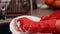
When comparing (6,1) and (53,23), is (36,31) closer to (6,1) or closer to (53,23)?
(53,23)

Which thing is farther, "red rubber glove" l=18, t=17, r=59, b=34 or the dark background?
the dark background

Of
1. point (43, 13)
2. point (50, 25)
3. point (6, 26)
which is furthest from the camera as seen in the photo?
point (43, 13)

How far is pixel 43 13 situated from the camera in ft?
3.02

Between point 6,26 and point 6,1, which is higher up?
point 6,1

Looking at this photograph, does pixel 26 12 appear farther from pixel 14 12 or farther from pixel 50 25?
pixel 50 25

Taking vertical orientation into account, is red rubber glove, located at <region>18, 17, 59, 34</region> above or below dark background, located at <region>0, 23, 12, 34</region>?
above

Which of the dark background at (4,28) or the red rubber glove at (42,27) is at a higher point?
the red rubber glove at (42,27)

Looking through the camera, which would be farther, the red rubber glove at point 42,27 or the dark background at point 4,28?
the dark background at point 4,28

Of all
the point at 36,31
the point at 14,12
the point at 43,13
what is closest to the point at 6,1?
the point at 14,12

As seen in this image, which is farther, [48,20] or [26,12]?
[26,12]

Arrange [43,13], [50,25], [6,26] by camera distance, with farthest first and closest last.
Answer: [43,13] → [6,26] → [50,25]

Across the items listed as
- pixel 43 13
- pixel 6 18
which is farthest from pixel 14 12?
pixel 43 13

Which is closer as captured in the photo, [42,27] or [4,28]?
[42,27]

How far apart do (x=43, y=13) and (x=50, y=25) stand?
1.14 feet
